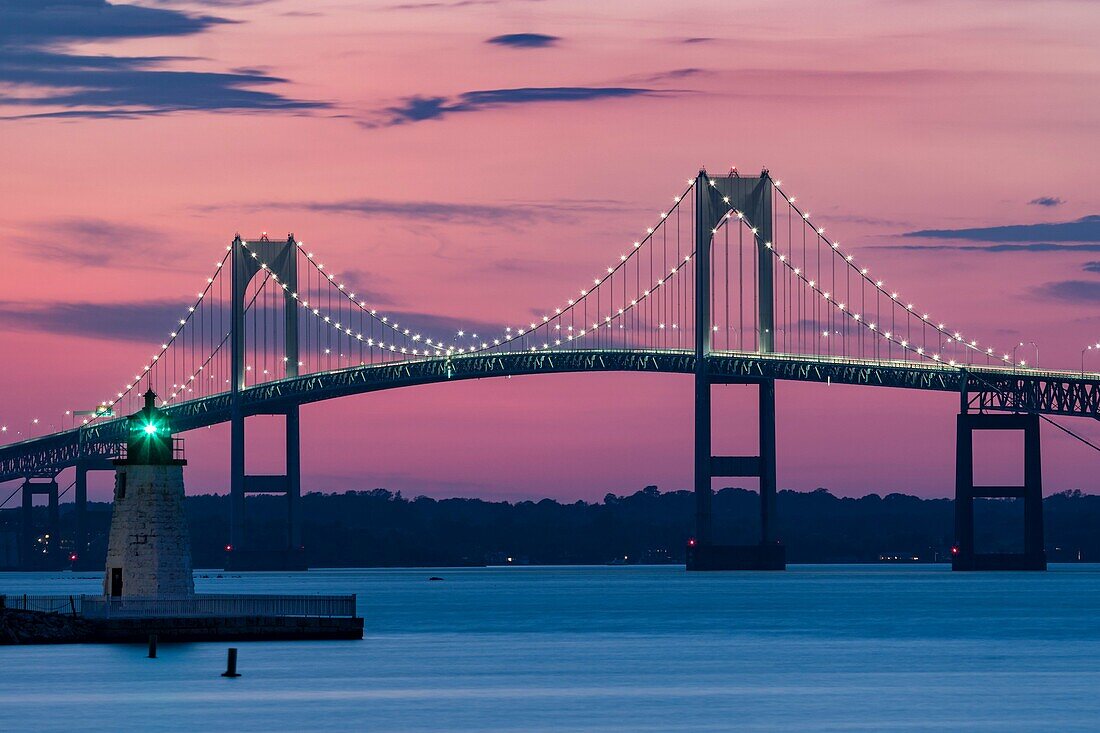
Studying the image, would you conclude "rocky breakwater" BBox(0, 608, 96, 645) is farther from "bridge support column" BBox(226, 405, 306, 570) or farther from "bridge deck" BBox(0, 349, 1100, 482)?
"bridge support column" BBox(226, 405, 306, 570)

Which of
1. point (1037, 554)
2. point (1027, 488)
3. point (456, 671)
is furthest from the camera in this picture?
point (1037, 554)

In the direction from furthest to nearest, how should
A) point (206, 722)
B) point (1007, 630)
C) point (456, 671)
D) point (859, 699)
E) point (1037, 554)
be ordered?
point (1037, 554)
point (1007, 630)
point (456, 671)
point (859, 699)
point (206, 722)

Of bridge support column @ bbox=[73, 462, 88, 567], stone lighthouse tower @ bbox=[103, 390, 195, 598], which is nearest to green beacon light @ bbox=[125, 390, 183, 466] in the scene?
stone lighthouse tower @ bbox=[103, 390, 195, 598]

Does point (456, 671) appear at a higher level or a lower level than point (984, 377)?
lower

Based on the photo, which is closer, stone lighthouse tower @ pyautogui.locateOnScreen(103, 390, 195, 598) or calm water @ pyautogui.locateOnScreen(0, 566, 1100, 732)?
calm water @ pyautogui.locateOnScreen(0, 566, 1100, 732)

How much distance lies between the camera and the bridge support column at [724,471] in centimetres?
8475

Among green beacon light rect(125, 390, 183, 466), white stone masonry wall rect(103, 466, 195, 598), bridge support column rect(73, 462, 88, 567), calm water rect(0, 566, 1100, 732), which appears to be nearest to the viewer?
calm water rect(0, 566, 1100, 732)

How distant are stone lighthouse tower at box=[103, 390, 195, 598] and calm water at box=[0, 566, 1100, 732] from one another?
1269 millimetres

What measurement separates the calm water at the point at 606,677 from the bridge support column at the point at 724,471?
20580 mm

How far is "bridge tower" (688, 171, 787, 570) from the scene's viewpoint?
85.1 metres

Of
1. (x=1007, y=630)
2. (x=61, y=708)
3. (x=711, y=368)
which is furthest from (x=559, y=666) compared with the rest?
(x=711, y=368)

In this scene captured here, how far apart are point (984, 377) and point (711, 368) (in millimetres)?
9273

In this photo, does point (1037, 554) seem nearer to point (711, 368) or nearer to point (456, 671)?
point (711, 368)

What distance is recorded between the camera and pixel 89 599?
4125 centimetres
